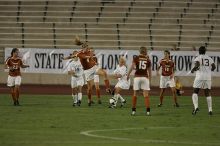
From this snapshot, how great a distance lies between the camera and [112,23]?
151 ft

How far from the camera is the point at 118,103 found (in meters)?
30.6

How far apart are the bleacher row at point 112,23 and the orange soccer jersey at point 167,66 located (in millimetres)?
13338

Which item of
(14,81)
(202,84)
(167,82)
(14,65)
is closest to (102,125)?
(202,84)

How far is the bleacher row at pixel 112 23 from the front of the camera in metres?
44.8

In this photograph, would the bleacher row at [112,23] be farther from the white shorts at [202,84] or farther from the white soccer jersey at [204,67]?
the white shorts at [202,84]

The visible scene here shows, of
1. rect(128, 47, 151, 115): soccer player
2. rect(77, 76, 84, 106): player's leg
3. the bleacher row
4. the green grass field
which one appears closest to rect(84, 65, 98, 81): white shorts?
rect(77, 76, 84, 106): player's leg

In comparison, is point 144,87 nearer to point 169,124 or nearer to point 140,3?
point 169,124

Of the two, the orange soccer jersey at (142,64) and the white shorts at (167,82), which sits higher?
the orange soccer jersey at (142,64)

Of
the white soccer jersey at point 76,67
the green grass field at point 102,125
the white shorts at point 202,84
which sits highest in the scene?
the white soccer jersey at point 76,67

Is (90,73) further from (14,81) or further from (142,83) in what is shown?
(142,83)

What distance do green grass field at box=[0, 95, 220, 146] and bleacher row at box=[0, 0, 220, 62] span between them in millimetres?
14999

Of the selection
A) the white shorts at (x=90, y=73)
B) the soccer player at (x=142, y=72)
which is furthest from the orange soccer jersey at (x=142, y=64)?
the white shorts at (x=90, y=73)

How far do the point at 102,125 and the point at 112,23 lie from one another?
83.5ft

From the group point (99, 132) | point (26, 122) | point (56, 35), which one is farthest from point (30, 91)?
point (99, 132)
